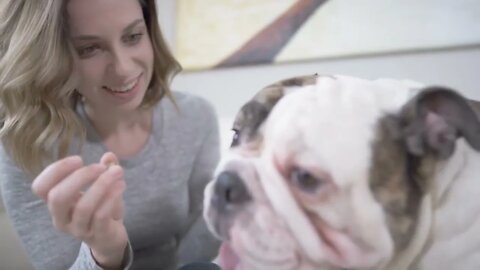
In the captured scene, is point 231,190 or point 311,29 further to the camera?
point 311,29

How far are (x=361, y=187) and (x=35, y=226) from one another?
82 cm

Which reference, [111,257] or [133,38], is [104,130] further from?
[111,257]

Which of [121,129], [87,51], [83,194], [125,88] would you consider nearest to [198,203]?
[121,129]

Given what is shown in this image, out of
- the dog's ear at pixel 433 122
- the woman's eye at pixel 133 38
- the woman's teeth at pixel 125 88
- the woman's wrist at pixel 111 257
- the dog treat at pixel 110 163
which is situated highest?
the dog's ear at pixel 433 122

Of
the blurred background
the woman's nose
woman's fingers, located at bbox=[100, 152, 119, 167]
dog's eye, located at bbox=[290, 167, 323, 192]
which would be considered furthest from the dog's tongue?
the blurred background

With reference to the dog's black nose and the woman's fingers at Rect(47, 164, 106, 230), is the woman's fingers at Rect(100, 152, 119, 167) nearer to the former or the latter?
the woman's fingers at Rect(47, 164, 106, 230)

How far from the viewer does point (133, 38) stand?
1.13m

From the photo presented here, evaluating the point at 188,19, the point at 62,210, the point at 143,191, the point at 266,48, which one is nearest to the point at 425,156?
the point at 62,210

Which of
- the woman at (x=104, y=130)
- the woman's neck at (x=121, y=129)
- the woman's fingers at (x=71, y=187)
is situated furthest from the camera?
the woman's neck at (x=121, y=129)

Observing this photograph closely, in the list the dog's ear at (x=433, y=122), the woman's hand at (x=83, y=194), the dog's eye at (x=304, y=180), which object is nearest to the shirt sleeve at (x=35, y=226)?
the woman's hand at (x=83, y=194)

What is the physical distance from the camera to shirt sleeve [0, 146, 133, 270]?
112 cm

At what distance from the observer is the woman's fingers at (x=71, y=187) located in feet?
2.36

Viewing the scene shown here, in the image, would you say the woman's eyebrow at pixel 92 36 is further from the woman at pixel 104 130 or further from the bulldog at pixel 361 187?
the bulldog at pixel 361 187

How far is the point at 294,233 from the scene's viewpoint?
591mm
